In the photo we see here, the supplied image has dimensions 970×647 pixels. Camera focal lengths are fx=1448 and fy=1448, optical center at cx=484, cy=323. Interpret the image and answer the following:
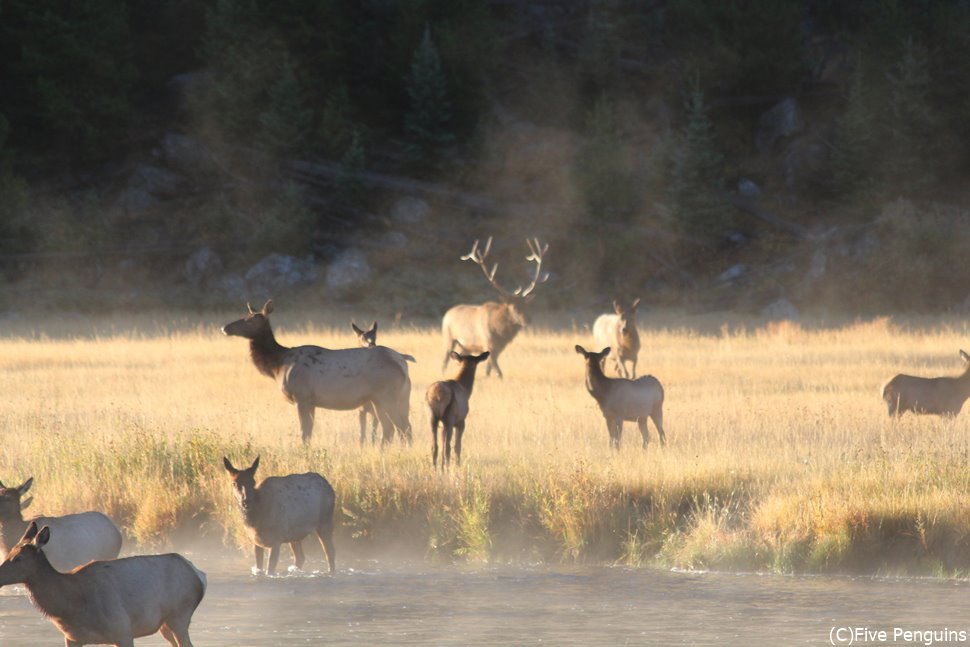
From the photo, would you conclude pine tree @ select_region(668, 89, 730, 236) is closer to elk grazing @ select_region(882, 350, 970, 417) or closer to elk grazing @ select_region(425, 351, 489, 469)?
elk grazing @ select_region(882, 350, 970, 417)

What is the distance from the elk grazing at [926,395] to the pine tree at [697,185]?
27816mm

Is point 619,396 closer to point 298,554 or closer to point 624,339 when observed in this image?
point 298,554

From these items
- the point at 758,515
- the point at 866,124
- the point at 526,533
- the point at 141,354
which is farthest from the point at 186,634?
the point at 866,124

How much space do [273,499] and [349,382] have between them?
4.13 m

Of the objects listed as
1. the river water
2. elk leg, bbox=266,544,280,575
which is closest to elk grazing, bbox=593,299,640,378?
the river water

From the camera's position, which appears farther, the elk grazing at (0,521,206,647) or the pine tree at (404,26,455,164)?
the pine tree at (404,26,455,164)

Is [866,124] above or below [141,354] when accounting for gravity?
above

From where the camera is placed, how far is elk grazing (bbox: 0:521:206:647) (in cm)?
755

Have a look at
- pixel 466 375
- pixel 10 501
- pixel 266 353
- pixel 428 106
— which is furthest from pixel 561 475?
pixel 428 106

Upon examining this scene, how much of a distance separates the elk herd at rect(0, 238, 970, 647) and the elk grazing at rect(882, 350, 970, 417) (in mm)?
11

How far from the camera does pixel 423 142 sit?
47.4m

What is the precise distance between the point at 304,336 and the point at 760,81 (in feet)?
82.5

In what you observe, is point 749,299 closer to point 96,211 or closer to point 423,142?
point 423,142

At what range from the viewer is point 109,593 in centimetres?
789
